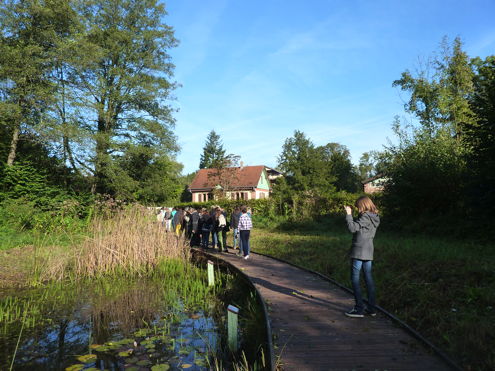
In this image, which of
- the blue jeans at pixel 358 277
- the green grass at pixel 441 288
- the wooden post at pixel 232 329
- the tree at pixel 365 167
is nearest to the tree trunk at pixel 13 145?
the green grass at pixel 441 288

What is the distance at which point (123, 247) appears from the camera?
31.4ft

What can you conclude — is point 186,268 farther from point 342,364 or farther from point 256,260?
point 342,364

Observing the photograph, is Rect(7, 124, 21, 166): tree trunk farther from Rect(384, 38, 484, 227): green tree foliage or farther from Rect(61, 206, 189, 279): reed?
Rect(384, 38, 484, 227): green tree foliage

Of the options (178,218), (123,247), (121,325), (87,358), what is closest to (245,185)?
(178,218)

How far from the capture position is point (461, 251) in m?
8.77

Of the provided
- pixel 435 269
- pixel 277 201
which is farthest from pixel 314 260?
pixel 277 201

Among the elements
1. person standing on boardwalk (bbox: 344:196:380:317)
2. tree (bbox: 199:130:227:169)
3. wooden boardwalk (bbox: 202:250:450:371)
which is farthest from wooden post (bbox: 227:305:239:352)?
tree (bbox: 199:130:227:169)

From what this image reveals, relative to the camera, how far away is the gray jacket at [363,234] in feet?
17.1

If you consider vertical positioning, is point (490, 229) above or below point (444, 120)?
below

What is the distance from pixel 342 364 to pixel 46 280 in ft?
26.9

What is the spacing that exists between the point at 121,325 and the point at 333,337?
3737 mm

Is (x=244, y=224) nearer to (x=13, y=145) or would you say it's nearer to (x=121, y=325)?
(x=121, y=325)

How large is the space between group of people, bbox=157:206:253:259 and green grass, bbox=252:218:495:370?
6.61 ft

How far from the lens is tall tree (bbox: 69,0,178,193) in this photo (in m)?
21.0
